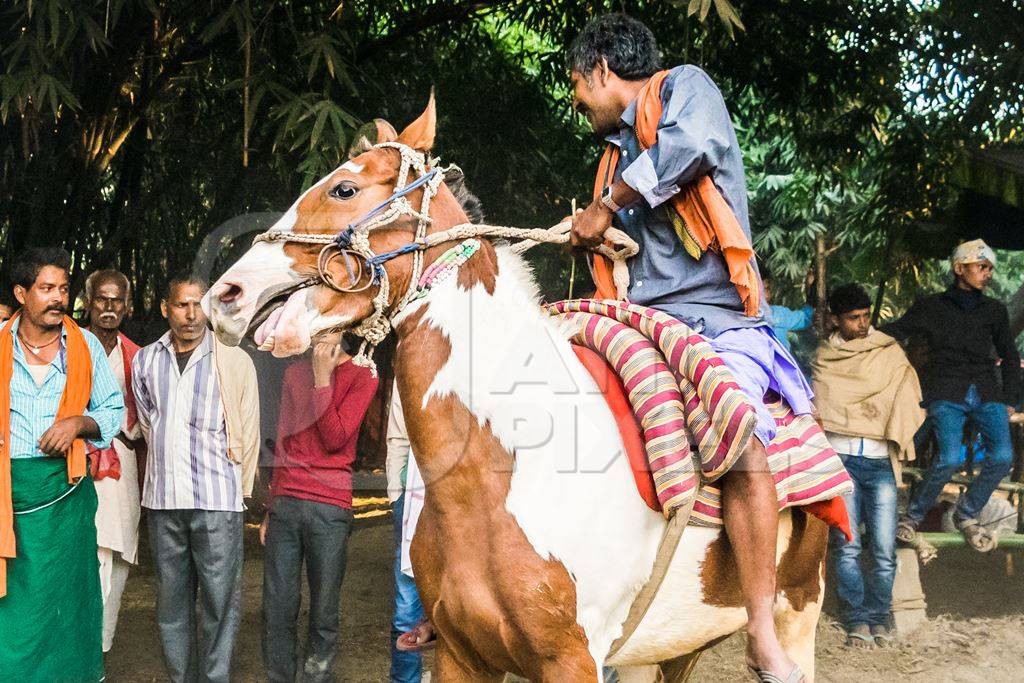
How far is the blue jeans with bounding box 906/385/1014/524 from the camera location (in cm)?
727

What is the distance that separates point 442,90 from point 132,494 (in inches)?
185

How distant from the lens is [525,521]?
9.05ft

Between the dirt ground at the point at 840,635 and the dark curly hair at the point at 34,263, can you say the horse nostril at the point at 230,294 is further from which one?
the dirt ground at the point at 840,635

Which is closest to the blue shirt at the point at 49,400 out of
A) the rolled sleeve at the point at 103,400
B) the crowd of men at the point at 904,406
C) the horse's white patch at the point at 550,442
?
the rolled sleeve at the point at 103,400

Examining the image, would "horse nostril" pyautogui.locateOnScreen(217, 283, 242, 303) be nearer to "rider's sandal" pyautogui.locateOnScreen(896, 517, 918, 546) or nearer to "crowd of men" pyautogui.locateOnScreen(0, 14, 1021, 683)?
"crowd of men" pyautogui.locateOnScreen(0, 14, 1021, 683)

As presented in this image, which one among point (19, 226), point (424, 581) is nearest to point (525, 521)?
point (424, 581)

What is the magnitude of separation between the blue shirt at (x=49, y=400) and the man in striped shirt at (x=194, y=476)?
18 cm

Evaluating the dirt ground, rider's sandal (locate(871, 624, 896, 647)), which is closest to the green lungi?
the dirt ground

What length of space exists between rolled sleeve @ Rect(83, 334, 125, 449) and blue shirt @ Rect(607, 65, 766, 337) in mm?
2918

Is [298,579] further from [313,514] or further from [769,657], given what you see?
[769,657]

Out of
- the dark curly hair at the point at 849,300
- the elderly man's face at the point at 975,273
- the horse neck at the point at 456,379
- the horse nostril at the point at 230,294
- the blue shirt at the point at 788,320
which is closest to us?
the horse nostril at the point at 230,294

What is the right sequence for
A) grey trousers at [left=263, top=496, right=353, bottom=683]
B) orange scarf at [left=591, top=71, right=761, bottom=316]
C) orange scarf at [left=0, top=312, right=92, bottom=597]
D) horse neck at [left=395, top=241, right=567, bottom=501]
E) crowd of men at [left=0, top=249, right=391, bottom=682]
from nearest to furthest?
horse neck at [left=395, top=241, right=567, bottom=501] < orange scarf at [left=591, top=71, right=761, bottom=316] < orange scarf at [left=0, top=312, right=92, bottom=597] < crowd of men at [left=0, top=249, right=391, bottom=682] < grey trousers at [left=263, top=496, right=353, bottom=683]

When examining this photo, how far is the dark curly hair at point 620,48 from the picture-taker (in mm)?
3248

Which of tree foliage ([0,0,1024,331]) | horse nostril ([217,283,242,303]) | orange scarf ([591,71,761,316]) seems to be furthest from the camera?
tree foliage ([0,0,1024,331])
